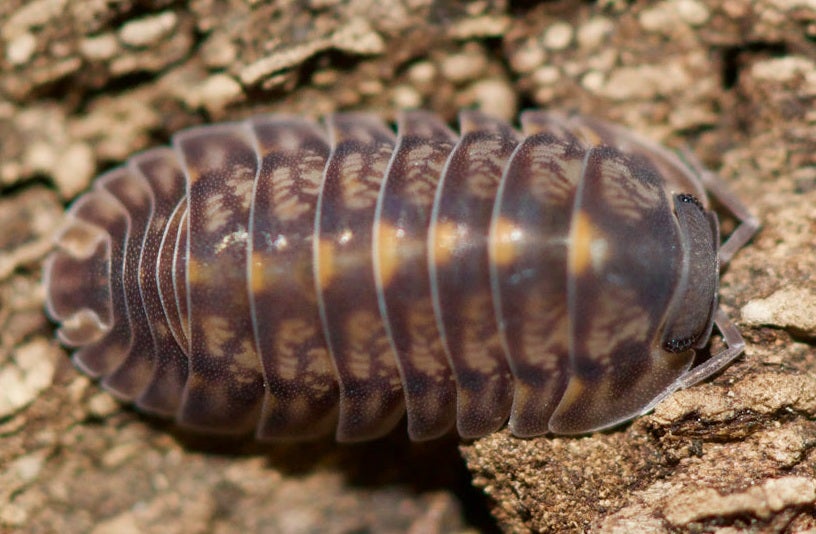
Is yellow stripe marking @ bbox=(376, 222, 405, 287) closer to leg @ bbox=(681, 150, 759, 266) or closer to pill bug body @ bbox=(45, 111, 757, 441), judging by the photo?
pill bug body @ bbox=(45, 111, 757, 441)

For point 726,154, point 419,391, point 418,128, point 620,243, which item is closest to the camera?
point 620,243

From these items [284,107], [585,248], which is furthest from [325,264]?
[284,107]

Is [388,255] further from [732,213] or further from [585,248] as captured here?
[732,213]

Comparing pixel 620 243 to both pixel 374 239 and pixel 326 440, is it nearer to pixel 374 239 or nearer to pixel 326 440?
pixel 374 239

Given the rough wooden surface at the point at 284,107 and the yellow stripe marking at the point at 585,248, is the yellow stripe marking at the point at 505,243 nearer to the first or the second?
the yellow stripe marking at the point at 585,248

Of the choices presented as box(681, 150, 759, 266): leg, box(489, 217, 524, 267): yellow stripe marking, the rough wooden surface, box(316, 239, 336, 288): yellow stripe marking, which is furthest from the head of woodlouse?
box(316, 239, 336, 288): yellow stripe marking

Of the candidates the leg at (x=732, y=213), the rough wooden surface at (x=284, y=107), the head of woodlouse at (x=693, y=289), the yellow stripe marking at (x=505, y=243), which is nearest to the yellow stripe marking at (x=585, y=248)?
the yellow stripe marking at (x=505, y=243)

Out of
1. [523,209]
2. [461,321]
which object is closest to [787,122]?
[523,209]
